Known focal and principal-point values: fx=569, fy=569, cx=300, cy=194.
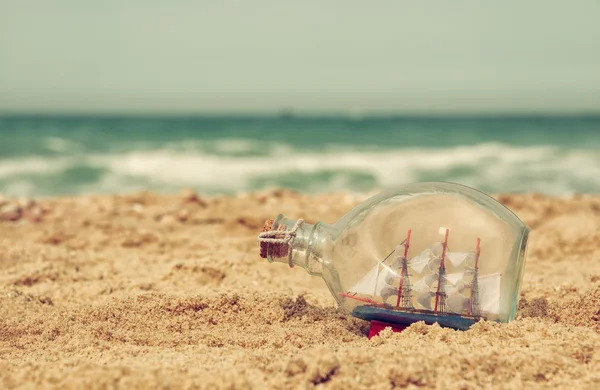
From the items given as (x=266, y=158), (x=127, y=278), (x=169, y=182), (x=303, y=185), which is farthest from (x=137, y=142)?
(x=127, y=278)

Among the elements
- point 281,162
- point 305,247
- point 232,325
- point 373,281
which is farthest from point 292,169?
point 373,281

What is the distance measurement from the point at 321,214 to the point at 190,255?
1485mm

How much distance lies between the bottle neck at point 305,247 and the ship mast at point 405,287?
0.25 metres

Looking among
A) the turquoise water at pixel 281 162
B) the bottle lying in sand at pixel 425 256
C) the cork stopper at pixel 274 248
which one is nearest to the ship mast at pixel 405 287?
the bottle lying in sand at pixel 425 256

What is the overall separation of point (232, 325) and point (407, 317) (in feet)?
1.97

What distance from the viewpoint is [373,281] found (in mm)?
1621

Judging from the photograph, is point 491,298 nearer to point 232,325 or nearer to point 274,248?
point 274,248

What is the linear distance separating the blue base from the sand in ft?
0.18

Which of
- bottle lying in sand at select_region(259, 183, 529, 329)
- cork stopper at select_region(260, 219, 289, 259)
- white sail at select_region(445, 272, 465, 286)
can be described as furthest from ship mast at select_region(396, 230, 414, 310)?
cork stopper at select_region(260, 219, 289, 259)

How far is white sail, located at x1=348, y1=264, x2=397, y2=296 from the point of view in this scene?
1.60 meters

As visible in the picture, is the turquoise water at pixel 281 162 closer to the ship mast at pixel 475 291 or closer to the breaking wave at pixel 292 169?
the breaking wave at pixel 292 169

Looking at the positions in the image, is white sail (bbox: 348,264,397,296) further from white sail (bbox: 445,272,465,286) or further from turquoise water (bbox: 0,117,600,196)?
turquoise water (bbox: 0,117,600,196)

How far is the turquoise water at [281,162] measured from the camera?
1012 cm

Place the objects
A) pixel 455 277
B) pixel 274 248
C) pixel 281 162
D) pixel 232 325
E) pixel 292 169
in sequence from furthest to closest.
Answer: pixel 281 162, pixel 292 169, pixel 232 325, pixel 274 248, pixel 455 277
